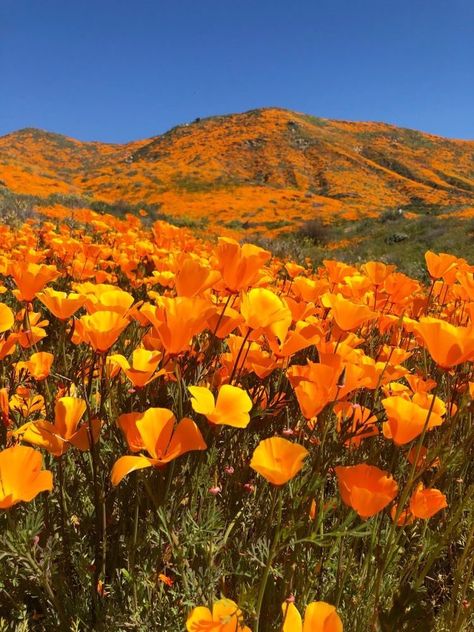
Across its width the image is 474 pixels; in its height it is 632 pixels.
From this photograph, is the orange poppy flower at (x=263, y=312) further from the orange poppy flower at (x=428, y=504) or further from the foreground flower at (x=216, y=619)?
the foreground flower at (x=216, y=619)

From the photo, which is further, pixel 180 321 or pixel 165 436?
pixel 180 321

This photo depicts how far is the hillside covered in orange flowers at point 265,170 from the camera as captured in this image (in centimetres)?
3044

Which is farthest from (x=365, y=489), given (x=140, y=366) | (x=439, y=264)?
(x=439, y=264)

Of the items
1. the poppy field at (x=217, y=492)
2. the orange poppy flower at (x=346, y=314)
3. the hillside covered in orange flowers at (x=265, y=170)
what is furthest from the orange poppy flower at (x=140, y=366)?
the hillside covered in orange flowers at (x=265, y=170)

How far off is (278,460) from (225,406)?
24 centimetres

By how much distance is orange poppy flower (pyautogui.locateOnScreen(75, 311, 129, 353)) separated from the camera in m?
1.09

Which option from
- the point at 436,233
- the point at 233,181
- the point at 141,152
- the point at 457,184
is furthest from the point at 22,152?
the point at 436,233

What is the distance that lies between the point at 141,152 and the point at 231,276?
6042 centimetres

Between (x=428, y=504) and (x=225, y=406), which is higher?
(x=225, y=406)

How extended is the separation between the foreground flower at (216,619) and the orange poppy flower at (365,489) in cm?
28

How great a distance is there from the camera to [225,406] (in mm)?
1079

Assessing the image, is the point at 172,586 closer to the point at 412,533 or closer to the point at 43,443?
the point at 43,443

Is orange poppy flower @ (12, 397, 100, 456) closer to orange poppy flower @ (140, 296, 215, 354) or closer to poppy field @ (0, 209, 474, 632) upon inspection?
poppy field @ (0, 209, 474, 632)

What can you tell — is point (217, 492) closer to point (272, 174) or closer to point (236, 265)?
point (236, 265)
